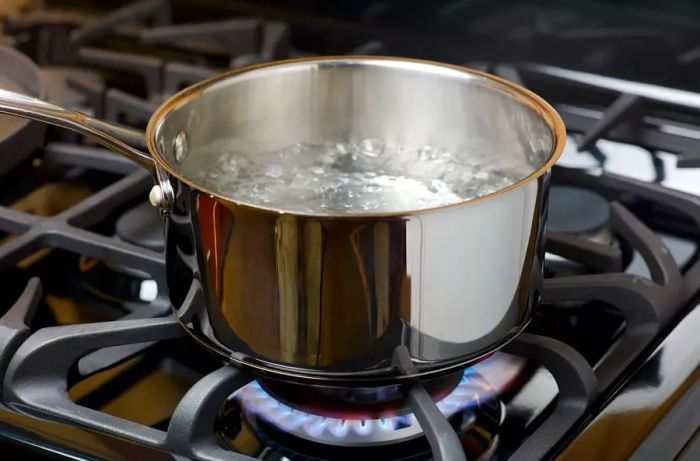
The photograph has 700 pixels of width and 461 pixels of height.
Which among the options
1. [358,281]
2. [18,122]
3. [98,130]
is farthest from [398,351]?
[18,122]

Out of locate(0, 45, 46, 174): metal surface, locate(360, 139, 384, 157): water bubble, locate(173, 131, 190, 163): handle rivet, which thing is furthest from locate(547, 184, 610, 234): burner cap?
locate(0, 45, 46, 174): metal surface

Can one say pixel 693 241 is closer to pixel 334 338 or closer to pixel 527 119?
pixel 527 119

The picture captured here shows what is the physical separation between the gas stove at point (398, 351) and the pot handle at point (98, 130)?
0.06 metres

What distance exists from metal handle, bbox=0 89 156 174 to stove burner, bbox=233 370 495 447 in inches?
4.9

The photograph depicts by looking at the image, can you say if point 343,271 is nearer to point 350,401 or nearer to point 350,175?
point 350,401

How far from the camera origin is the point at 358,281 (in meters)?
0.37

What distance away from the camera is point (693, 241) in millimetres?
582

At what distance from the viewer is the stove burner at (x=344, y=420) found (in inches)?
16.8

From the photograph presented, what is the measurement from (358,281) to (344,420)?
0.09 metres

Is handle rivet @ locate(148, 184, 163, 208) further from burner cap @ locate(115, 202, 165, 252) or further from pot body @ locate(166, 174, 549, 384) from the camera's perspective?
burner cap @ locate(115, 202, 165, 252)

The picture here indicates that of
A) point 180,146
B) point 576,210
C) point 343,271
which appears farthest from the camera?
point 576,210

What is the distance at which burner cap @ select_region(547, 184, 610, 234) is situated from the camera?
0.59 m

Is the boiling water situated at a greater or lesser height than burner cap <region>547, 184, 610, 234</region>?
greater

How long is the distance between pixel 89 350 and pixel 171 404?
0.05 meters
